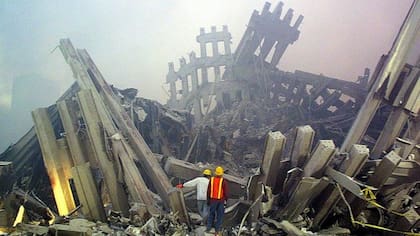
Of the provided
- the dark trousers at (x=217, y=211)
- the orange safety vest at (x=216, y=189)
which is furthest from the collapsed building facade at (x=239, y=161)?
the orange safety vest at (x=216, y=189)

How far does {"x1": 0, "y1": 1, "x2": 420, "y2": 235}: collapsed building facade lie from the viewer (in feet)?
17.8

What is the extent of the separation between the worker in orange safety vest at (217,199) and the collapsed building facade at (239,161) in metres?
0.32

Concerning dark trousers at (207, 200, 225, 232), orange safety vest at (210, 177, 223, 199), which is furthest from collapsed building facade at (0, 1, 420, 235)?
orange safety vest at (210, 177, 223, 199)

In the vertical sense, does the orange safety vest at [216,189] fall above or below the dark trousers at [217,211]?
above

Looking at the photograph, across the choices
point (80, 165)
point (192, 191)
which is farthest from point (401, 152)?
point (80, 165)

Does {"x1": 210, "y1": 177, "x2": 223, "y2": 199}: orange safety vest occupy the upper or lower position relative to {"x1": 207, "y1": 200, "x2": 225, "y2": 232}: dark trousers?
upper

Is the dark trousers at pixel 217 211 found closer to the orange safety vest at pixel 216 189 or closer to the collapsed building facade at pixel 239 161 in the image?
the orange safety vest at pixel 216 189

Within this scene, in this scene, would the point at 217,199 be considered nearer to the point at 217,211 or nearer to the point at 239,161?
the point at 217,211

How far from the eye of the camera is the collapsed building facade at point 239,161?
543 centimetres

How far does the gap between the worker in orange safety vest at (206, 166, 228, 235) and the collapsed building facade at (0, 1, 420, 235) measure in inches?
12.7

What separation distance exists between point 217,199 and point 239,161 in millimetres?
5471

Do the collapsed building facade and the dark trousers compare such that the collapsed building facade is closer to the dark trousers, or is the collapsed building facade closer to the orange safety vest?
the dark trousers

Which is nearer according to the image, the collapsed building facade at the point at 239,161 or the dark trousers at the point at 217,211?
the collapsed building facade at the point at 239,161

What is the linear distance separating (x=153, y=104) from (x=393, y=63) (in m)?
6.49
